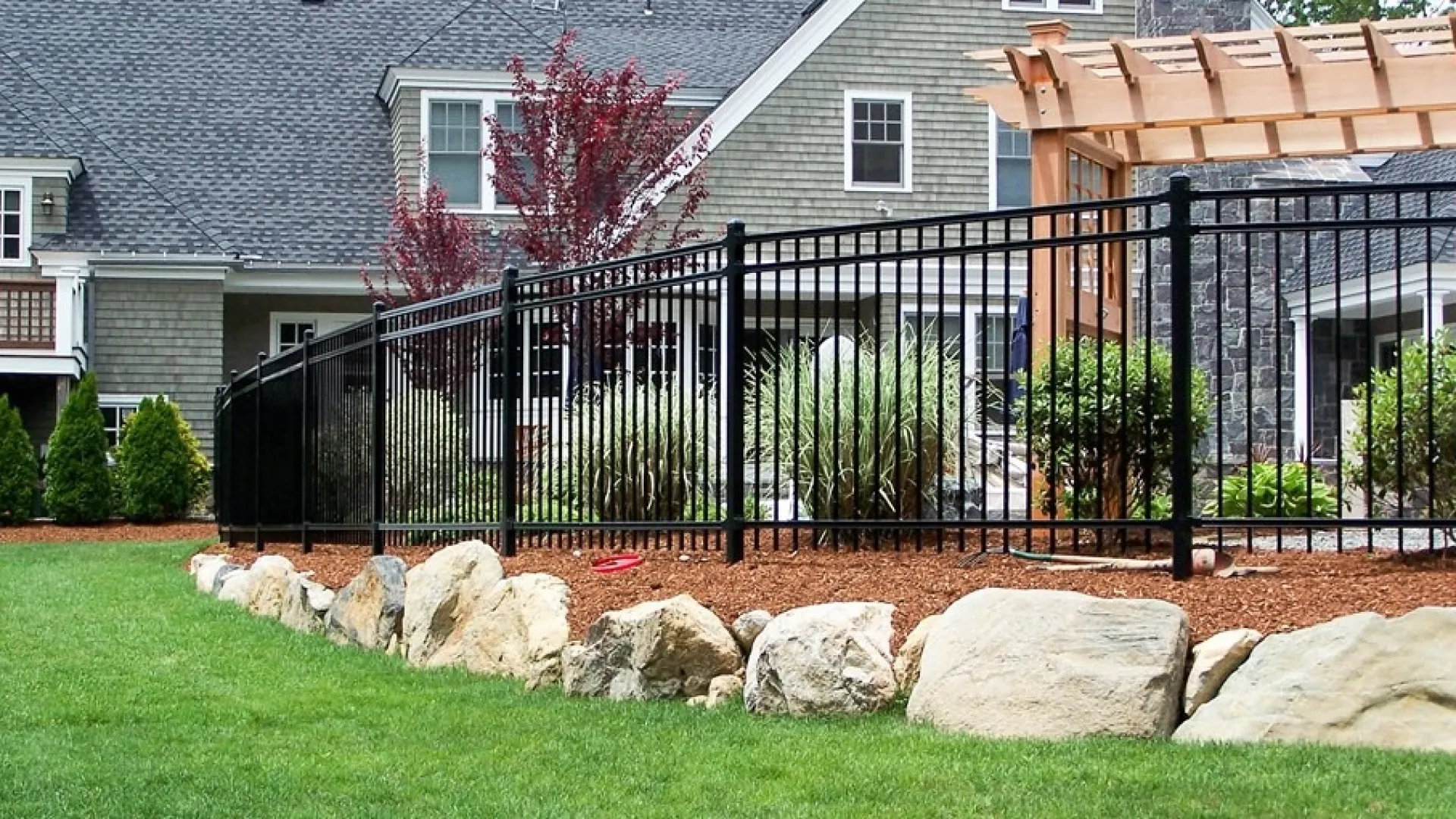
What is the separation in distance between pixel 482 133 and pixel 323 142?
286 cm

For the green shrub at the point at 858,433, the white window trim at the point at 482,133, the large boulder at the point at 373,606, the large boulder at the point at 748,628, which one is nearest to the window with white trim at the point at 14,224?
the white window trim at the point at 482,133

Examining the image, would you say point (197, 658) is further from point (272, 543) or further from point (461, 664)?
point (272, 543)

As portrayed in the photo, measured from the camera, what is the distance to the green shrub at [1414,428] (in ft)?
25.5

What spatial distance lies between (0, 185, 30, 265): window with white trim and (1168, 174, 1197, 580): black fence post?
68.1ft

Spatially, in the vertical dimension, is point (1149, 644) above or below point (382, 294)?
below

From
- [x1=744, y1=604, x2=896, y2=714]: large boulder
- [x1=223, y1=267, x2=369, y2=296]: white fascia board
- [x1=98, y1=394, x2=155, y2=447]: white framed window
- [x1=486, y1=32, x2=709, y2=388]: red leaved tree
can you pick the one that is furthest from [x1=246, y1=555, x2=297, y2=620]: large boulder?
[x1=98, y1=394, x2=155, y2=447]: white framed window

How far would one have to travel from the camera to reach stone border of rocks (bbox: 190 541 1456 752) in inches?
214

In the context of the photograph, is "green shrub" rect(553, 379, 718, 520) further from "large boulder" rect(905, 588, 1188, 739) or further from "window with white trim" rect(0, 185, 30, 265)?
"window with white trim" rect(0, 185, 30, 265)

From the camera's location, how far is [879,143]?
75.9 ft

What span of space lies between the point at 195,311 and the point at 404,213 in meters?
5.08

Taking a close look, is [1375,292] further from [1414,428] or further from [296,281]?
[296,281]

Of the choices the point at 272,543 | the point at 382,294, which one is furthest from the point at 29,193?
the point at 272,543

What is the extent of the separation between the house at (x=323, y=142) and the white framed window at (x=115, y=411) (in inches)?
1.4

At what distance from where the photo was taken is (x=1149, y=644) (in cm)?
570
